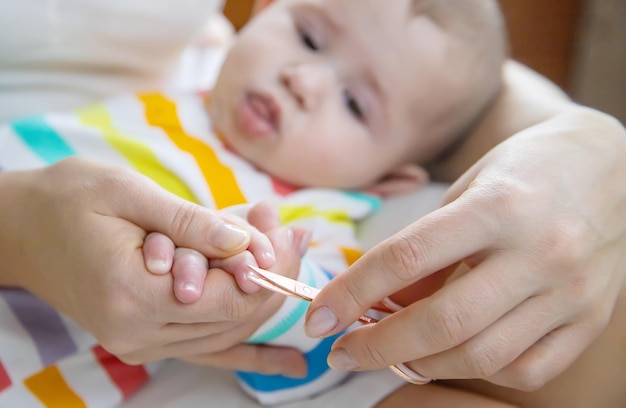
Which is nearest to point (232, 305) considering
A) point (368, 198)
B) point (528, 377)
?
point (528, 377)

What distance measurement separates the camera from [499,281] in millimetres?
511

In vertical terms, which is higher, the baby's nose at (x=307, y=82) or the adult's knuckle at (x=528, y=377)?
the baby's nose at (x=307, y=82)

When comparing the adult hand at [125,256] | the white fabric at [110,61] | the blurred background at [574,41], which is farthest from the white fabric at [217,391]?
the blurred background at [574,41]

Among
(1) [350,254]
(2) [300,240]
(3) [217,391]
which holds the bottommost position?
(3) [217,391]

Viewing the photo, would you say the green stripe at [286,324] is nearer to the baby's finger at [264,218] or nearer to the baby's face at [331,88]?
the baby's finger at [264,218]

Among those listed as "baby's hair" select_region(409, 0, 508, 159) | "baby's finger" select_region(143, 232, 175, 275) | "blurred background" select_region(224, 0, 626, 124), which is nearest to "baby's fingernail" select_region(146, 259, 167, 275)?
"baby's finger" select_region(143, 232, 175, 275)

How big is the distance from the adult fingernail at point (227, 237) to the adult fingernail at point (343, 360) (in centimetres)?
12

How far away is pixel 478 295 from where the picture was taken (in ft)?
1.66

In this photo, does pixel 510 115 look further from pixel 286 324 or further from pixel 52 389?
pixel 52 389

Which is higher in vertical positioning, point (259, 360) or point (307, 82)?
point (307, 82)

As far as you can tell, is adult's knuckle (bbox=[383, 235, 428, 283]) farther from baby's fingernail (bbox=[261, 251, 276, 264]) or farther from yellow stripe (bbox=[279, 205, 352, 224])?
yellow stripe (bbox=[279, 205, 352, 224])

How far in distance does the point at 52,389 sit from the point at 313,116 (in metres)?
0.47

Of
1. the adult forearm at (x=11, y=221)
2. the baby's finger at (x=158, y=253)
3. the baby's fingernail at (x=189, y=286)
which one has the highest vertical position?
the baby's finger at (x=158, y=253)

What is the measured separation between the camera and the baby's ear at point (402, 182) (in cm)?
98
